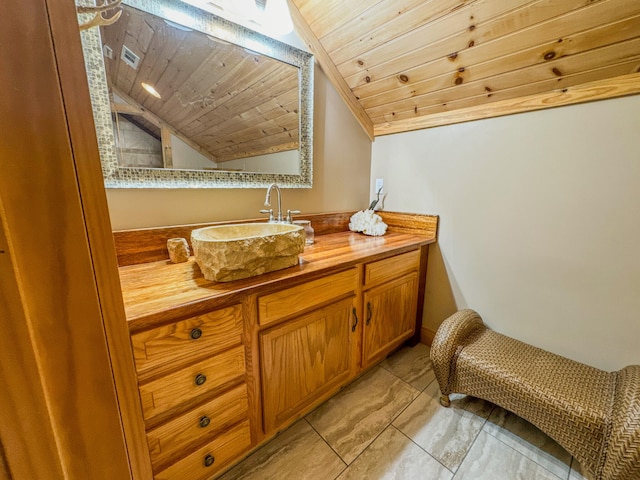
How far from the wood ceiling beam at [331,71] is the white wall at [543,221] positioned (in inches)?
12.8

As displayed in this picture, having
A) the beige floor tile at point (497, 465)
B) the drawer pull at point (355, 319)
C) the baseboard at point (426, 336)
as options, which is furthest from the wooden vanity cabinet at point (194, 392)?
the baseboard at point (426, 336)

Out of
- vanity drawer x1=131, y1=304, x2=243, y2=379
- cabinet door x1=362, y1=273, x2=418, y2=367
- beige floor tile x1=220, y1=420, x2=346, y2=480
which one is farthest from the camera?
cabinet door x1=362, y1=273, x2=418, y2=367

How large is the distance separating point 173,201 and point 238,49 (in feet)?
2.59

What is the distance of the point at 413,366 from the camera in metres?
1.68

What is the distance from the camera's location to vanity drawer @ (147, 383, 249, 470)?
0.79 m

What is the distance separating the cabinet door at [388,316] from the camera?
141cm

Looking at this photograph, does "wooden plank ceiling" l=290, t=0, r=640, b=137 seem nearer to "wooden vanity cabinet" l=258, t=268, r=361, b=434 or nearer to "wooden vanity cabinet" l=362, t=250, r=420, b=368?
"wooden vanity cabinet" l=362, t=250, r=420, b=368

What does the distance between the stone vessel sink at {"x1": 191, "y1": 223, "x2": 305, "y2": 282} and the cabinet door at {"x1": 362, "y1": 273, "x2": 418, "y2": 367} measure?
54 centimetres

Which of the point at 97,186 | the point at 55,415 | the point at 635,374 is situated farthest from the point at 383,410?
the point at 97,186

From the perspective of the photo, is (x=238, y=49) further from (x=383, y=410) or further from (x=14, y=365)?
(x=383, y=410)

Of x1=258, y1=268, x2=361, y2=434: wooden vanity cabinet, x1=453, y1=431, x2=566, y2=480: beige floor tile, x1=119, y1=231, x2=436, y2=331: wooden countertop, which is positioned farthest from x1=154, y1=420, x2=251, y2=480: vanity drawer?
x1=453, y1=431, x2=566, y2=480: beige floor tile

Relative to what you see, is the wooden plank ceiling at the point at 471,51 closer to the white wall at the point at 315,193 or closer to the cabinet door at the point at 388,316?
the white wall at the point at 315,193

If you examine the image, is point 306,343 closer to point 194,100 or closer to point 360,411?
point 360,411

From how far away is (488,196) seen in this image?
1.48 meters
